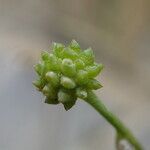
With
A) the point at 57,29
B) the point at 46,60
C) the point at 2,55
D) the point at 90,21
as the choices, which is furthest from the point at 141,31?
the point at 46,60

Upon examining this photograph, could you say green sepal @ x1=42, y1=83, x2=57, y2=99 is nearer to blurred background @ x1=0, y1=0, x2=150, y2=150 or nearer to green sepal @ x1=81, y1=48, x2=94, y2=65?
green sepal @ x1=81, y1=48, x2=94, y2=65

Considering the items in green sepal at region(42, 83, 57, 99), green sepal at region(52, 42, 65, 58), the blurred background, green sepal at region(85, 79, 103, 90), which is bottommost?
green sepal at region(42, 83, 57, 99)

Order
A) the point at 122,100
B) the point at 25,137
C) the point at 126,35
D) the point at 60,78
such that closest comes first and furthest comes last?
the point at 60,78 < the point at 25,137 < the point at 122,100 < the point at 126,35

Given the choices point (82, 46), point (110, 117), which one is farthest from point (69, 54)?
point (82, 46)

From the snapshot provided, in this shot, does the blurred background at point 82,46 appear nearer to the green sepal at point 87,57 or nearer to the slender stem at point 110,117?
the slender stem at point 110,117

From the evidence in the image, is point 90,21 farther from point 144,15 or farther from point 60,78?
point 60,78

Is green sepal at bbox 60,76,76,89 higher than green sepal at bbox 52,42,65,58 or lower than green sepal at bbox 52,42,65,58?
lower

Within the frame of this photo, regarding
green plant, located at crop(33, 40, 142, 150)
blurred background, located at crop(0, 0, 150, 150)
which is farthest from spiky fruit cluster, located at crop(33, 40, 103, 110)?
blurred background, located at crop(0, 0, 150, 150)
